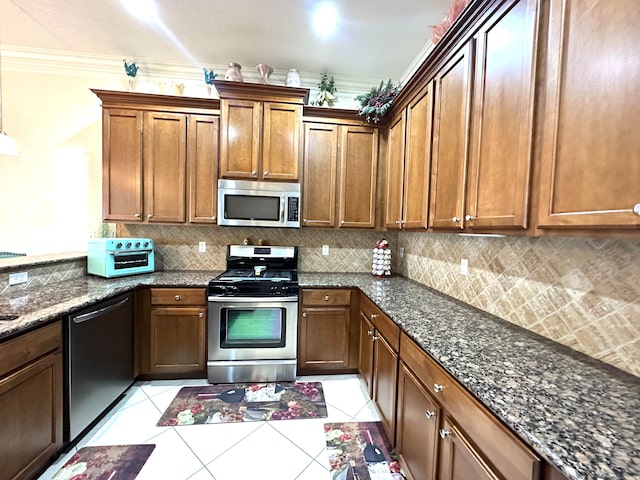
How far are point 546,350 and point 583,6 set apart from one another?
127 centimetres

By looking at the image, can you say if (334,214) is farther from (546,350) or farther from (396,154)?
(546,350)

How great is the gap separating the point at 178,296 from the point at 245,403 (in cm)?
107

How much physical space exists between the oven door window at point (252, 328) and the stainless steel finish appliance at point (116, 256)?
1000 mm

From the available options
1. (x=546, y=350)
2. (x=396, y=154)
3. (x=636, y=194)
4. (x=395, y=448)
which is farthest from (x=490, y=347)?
(x=396, y=154)

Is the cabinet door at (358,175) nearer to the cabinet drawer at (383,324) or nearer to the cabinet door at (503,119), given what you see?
the cabinet drawer at (383,324)

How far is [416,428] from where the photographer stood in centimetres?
134

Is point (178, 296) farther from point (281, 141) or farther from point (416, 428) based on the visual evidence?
Answer: point (416, 428)

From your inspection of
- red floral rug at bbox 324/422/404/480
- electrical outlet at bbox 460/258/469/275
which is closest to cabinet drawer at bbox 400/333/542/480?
red floral rug at bbox 324/422/404/480

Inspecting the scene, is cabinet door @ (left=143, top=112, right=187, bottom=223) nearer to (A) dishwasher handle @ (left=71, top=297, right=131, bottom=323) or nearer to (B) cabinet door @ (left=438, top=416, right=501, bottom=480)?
(A) dishwasher handle @ (left=71, top=297, right=131, bottom=323)

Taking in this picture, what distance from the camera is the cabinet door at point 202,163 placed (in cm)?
264

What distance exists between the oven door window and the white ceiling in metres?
2.49

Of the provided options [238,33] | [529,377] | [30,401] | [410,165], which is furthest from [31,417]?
[238,33]

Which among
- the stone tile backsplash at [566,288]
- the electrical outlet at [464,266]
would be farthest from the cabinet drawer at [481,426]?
the electrical outlet at [464,266]

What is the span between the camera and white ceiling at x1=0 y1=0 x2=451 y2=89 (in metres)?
2.13
